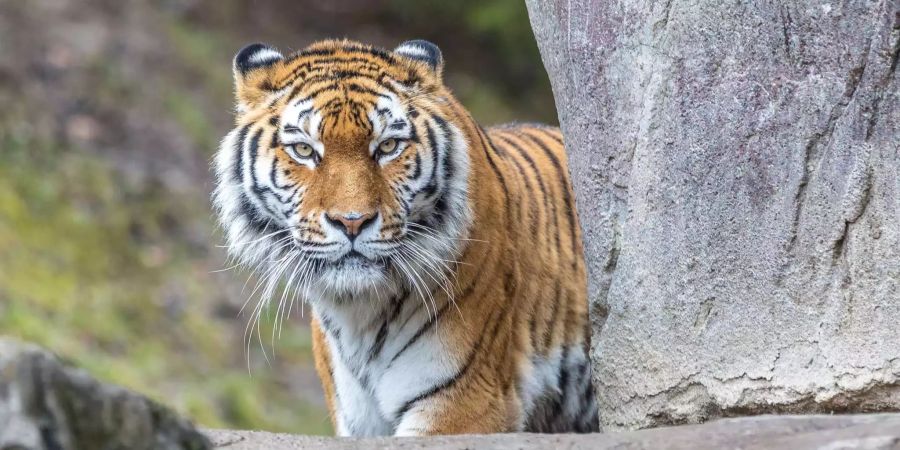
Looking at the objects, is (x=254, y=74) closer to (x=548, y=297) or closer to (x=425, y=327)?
(x=425, y=327)

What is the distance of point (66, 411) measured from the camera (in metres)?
2.25

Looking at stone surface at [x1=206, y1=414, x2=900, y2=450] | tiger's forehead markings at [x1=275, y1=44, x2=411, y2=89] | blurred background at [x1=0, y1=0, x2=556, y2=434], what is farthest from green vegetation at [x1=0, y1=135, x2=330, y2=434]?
stone surface at [x1=206, y1=414, x2=900, y2=450]

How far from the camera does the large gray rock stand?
312cm

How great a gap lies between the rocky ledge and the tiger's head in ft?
2.55

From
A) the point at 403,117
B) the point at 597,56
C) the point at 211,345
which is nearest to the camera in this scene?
the point at 597,56

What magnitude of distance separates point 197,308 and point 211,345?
1.04ft

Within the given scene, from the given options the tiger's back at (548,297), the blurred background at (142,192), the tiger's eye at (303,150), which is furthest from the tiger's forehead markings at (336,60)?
the blurred background at (142,192)

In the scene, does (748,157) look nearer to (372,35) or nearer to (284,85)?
(284,85)

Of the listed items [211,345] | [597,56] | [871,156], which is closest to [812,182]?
[871,156]

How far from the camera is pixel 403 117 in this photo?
3.89 meters

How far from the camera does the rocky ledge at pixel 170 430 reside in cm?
218

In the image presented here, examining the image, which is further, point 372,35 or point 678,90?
point 372,35

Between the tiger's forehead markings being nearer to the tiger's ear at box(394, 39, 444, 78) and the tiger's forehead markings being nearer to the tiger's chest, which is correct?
the tiger's ear at box(394, 39, 444, 78)

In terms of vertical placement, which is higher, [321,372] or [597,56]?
[597,56]
